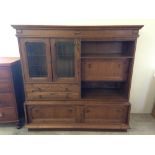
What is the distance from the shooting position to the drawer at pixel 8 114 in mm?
2252

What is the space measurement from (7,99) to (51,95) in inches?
26.0

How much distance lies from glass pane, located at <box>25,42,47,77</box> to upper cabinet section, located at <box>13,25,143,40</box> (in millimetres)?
154

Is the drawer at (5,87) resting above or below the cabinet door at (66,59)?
below

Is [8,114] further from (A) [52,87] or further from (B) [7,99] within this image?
(A) [52,87]

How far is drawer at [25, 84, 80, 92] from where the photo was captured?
215 centimetres

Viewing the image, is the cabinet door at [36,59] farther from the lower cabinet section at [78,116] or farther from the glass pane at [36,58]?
the lower cabinet section at [78,116]

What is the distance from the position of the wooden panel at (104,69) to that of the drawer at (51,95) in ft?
0.99
